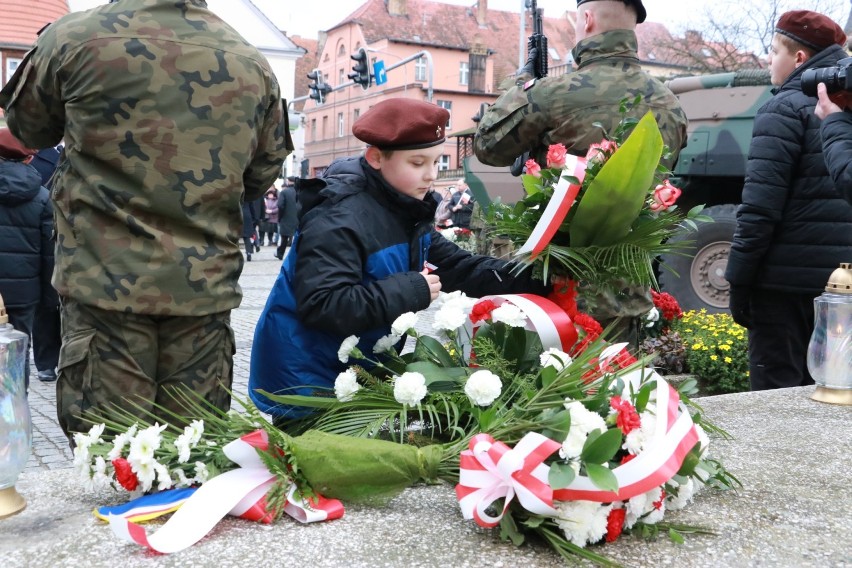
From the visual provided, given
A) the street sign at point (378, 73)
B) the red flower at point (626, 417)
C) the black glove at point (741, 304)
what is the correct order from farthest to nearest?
1. the street sign at point (378, 73)
2. the black glove at point (741, 304)
3. the red flower at point (626, 417)

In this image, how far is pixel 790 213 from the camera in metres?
3.99

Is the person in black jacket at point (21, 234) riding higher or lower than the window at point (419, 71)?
lower

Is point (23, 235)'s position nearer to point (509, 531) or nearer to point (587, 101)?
point (587, 101)

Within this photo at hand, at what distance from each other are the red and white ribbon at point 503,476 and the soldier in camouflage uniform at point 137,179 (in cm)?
79

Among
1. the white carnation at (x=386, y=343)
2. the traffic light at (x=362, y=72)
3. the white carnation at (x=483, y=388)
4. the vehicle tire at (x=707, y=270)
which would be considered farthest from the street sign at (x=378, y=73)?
the white carnation at (x=483, y=388)

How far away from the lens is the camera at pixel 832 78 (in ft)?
10.5

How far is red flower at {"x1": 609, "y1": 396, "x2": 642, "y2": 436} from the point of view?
175cm

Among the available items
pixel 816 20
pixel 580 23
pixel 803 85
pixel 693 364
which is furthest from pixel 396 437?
pixel 693 364

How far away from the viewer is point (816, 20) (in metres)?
3.88

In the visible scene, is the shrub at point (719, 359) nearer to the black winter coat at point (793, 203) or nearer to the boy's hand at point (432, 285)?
the black winter coat at point (793, 203)

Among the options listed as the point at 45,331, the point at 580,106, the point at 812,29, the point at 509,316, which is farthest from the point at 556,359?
the point at 45,331

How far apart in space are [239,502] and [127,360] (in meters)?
0.74

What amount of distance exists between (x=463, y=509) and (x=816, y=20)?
9.99 ft

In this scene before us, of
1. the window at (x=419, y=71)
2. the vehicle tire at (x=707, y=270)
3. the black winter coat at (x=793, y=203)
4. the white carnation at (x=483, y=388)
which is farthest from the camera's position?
the window at (x=419, y=71)
